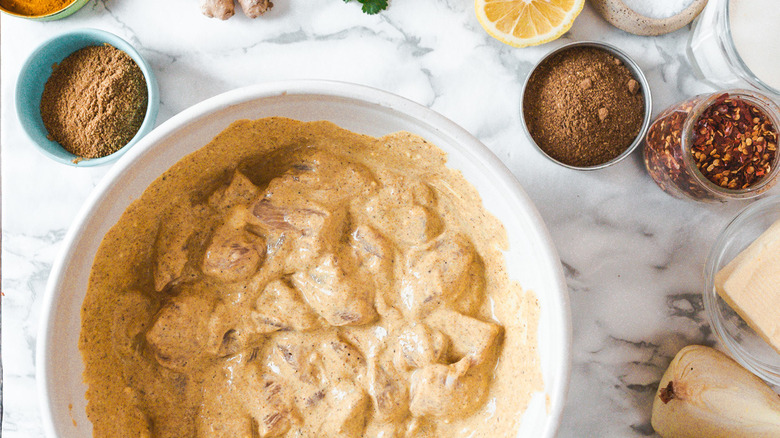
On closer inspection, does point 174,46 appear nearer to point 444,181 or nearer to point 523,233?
point 444,181

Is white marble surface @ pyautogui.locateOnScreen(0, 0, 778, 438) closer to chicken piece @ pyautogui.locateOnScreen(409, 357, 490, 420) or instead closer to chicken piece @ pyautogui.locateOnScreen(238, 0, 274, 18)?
chicken piece @ pyautogui.locateOnScreen(238, 0, 274, 18)

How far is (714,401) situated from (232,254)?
1.23 metres

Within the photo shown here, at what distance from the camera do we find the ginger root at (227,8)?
1.49m

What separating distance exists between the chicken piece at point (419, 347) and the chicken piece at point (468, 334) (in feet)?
0.07

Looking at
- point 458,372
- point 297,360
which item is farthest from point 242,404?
point 458,372

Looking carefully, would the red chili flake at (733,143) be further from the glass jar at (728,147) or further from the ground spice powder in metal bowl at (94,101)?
the ground spice powder in metal bowl at (94,101)

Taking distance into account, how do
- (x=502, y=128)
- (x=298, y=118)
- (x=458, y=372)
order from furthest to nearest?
(x=502, y=128), (x=458, y=372), (x=298, y=118)

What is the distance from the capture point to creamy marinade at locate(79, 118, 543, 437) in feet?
4.68

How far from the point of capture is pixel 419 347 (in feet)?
4.77

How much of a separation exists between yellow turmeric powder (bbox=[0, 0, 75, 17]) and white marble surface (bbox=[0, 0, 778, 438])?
0.07 metres

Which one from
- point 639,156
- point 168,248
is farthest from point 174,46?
point 639,156

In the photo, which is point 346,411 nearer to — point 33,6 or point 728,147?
point 728,147

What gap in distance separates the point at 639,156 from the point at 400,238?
26.3 inches

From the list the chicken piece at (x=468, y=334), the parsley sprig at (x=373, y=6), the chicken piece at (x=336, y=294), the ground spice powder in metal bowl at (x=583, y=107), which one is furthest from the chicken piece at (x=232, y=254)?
the ground spice powder in metal bowl at (x=583, y=107)
